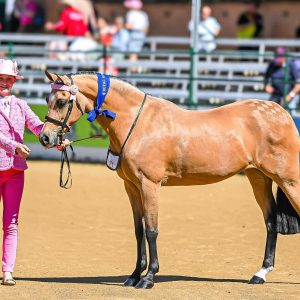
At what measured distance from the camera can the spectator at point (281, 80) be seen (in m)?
16.6

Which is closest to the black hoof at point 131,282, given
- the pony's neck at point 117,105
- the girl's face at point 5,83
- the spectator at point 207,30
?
the pony's neck at point 117,105

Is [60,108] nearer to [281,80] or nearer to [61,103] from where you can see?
[61,103]

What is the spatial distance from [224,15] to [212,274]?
40.5 ft

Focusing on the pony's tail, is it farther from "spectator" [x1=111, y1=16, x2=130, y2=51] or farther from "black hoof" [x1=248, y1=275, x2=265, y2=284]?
"spectator" [x1=111, y1=16, x2=130, y2=51]

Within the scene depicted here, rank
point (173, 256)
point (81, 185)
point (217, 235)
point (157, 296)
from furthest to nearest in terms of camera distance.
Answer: point (81, 185) < point (217, 235) < point (173, 256) < point (157, 296)

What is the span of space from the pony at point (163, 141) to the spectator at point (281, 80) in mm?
7594

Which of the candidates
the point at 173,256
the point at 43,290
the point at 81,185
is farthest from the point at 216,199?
the point at 43,290

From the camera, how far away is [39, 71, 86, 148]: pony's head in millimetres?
8484

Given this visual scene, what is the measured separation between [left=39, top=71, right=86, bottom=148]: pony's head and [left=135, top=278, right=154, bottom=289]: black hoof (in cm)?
130

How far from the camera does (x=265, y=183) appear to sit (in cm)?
927

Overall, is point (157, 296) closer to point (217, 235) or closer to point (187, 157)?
point (187, 157)

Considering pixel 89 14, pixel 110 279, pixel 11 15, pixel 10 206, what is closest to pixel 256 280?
pixel 110 279

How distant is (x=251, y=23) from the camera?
780 inches

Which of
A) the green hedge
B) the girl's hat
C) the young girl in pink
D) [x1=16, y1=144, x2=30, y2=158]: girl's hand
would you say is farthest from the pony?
the girl's hat
